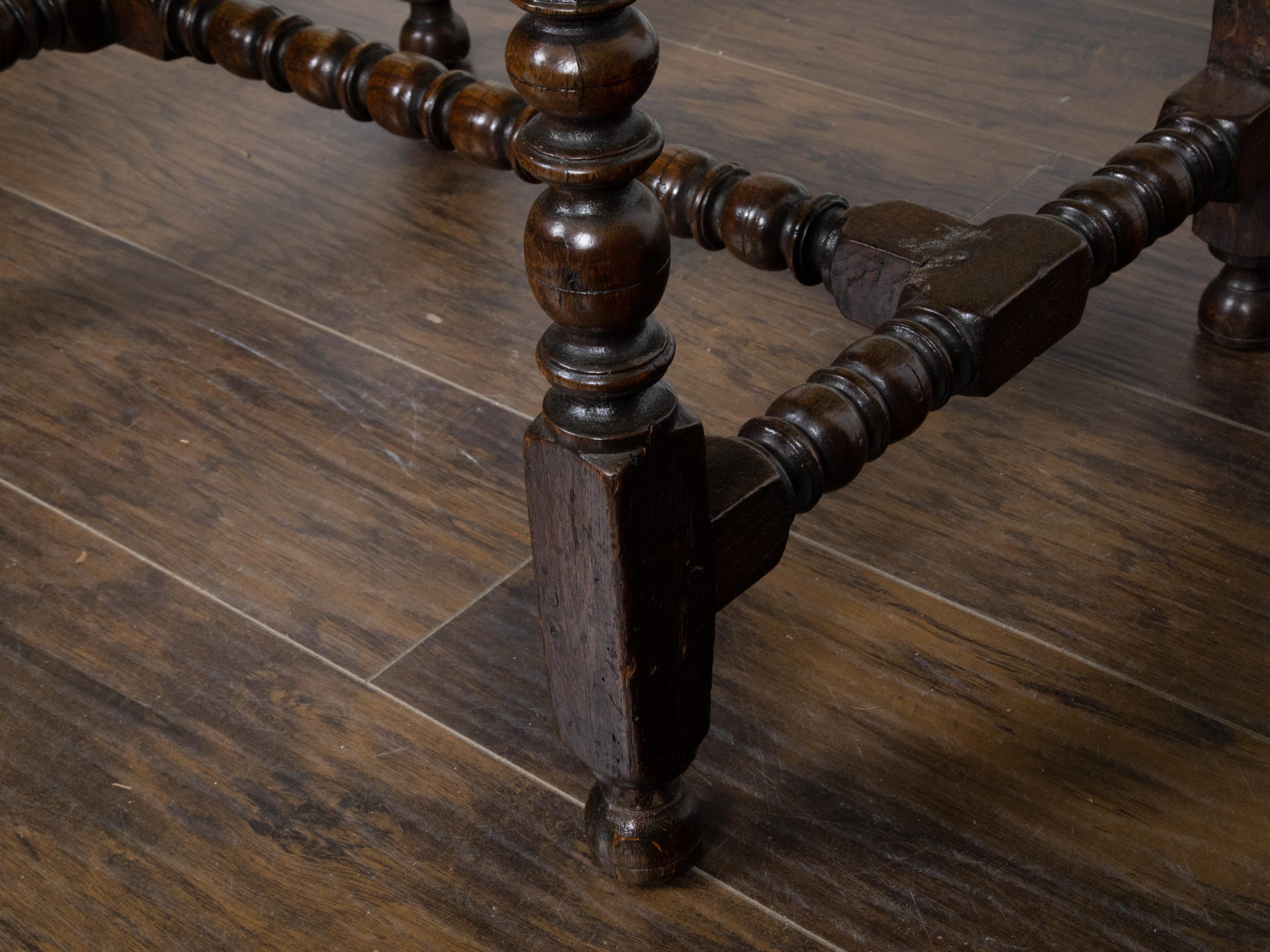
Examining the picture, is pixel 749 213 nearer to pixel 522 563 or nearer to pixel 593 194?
pixel 522 563

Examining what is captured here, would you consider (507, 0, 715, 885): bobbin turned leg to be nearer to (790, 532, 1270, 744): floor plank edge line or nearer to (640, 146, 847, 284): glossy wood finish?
(790, 532, 1270, 744): floor plank edge line

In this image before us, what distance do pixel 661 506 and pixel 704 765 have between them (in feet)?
0.69

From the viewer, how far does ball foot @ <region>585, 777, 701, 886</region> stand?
643mm

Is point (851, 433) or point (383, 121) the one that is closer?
point (851, 433)

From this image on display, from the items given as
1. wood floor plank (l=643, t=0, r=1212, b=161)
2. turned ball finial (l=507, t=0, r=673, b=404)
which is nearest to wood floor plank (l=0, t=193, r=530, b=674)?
turned ball finial (l=507, t=0, r=673, b=404)

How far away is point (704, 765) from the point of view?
0.72 metres

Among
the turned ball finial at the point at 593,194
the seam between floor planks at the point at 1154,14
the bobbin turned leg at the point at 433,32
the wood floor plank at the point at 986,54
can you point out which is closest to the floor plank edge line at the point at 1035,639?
the turned ball finial at the point at 593,194

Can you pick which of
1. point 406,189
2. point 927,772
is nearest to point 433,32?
point 406,189

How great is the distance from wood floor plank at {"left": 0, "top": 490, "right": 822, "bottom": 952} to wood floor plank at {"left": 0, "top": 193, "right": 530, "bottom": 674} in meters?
0.05

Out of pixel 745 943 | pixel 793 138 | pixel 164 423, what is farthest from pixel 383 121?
pixel 745 943

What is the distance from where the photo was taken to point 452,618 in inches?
31.7

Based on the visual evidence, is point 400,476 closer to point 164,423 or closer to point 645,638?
point 164,423

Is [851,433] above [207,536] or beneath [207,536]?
above

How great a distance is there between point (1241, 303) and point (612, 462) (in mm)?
639
